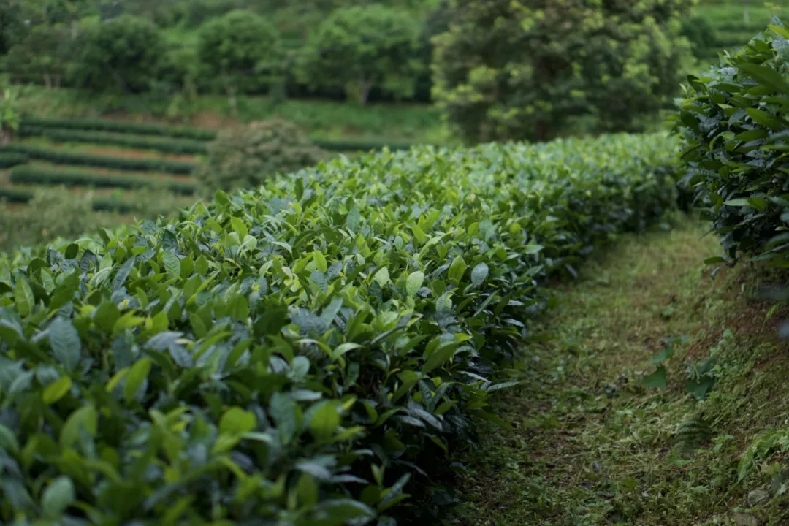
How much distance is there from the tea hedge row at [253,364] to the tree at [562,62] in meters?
10.5

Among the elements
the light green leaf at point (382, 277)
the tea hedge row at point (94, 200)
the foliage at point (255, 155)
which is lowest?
the tea hedge row at point (94, 200)

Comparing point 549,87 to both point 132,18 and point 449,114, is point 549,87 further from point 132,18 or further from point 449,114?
point 132,18

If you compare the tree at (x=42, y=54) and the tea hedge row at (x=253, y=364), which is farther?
the tree at (x=42, y=54)

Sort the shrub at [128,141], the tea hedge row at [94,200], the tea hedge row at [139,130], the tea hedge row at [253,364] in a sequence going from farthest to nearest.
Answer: the shrub at [128,141]
the tea hedge row at [139,130]
the tea hedge row at [94,200]
the tea hedge row at [253,364]

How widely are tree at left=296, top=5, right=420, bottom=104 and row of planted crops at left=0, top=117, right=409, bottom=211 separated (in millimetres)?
3321

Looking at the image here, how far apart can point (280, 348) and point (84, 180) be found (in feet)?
54.0

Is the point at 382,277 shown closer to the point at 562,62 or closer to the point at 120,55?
the point at 562,62

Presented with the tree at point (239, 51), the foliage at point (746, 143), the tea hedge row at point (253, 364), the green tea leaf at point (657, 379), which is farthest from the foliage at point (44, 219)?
the tree at point (239, 51)

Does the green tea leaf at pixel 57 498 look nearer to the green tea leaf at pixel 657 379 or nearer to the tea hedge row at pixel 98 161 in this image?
the green tea leaf at pixel 657 379

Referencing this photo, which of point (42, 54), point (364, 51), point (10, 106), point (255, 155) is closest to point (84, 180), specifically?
point (255, 155)

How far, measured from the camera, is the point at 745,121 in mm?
2711

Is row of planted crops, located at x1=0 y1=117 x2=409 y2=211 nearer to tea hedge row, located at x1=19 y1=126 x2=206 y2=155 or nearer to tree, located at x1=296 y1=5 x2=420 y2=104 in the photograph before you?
tea hedge row, located at x1=19 y1=126 x2=206 y2=155

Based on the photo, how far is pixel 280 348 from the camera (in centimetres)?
169

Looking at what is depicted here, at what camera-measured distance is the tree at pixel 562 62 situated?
1313 centimetres
